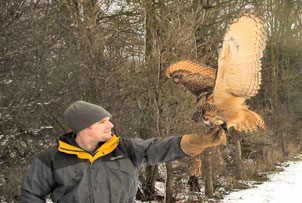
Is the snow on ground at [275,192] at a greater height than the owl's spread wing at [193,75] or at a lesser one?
lesser

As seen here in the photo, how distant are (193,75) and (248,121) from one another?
0.50 metres

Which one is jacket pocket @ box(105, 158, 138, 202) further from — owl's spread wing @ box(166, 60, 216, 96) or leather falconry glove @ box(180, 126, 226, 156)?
owl's spread wing @ box(166, 60, 216, 96)

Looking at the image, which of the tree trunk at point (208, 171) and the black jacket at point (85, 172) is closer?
the black jacket at point (85, 172)

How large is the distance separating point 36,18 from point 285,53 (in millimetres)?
13123

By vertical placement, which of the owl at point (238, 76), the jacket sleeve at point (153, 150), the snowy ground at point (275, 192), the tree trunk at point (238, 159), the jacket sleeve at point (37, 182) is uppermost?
the owl at point (238, 76)

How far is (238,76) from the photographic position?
1.50 metres

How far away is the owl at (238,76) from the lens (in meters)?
1.44

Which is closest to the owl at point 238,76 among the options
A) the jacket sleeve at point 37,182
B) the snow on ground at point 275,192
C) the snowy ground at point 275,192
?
the jacket sleeve at point 37,182

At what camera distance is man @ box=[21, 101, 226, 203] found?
5.87 ft

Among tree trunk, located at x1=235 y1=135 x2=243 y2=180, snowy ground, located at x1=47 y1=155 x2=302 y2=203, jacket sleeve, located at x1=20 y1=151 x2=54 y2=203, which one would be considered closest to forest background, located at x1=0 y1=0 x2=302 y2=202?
snowy ground, located at x1=47 y1=155 x2=302 y2=203

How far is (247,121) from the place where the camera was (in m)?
1.64

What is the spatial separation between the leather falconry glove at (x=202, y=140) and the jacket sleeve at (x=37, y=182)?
853 mm

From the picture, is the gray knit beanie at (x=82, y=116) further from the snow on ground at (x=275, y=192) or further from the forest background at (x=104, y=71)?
the snow on ground at (x=275, y=192)

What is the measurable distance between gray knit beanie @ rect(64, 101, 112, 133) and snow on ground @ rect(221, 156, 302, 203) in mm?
5919
